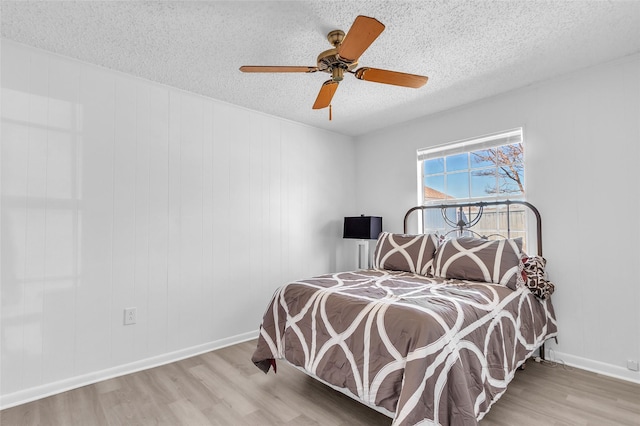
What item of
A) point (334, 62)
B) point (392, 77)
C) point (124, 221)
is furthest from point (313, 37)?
point (124, 221)

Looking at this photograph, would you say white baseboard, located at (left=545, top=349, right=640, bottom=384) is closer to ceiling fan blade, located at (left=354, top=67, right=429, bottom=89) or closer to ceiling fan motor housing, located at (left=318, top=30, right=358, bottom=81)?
ceiling fan blade, located at (left=354, top=67, right=429, bottom=89)

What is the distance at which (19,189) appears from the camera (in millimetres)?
2221

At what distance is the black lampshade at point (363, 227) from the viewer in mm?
3908

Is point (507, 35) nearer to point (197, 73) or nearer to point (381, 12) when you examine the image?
point (381, 12)

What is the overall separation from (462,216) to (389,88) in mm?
1591

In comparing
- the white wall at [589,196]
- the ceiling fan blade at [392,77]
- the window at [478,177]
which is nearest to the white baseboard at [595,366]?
the white wall at [589,196]

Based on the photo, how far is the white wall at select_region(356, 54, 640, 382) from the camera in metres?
2.43

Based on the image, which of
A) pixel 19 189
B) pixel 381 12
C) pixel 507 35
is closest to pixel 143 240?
pixel 19 189

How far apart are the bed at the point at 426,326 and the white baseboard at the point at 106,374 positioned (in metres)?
0.77

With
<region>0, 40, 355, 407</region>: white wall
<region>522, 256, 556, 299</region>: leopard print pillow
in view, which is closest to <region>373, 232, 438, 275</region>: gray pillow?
<region>522, 256, 556, 299</region>: leopard print pillow

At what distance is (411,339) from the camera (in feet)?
5.37

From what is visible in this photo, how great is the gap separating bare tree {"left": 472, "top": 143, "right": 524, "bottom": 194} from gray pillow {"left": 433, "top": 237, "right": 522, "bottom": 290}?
702mm

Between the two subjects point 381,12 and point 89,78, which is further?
point 89,78

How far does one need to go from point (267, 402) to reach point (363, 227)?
2282mm
